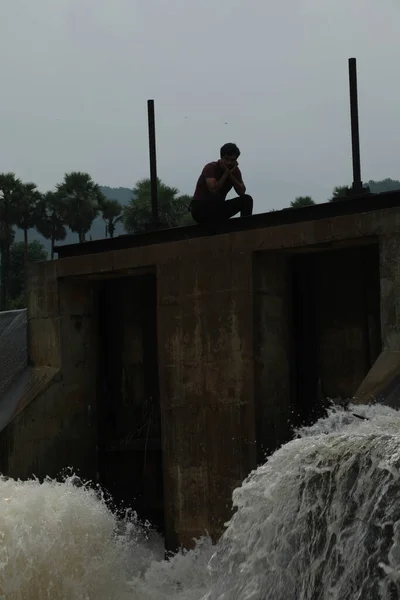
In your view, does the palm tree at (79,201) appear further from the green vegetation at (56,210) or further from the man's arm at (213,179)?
the man's arm at (213,179)

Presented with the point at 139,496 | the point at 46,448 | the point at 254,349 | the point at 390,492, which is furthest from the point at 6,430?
the point at 390,492

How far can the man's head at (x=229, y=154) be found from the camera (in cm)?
1279

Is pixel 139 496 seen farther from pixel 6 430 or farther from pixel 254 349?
pixel 254 349

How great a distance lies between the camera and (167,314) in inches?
505

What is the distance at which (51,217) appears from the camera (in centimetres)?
5134

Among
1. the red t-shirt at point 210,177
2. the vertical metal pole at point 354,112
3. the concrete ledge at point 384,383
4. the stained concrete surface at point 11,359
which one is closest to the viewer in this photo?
the concrete ledge at point 384,383

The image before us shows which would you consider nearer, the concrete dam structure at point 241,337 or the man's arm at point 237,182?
the concrete dam structure at point 241,337

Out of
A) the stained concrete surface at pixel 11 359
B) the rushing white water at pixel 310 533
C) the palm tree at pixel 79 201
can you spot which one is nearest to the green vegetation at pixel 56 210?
the palm tree at pixel 79 201

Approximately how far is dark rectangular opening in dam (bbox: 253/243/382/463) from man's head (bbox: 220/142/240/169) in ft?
4.79

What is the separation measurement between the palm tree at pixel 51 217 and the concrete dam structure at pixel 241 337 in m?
36.6

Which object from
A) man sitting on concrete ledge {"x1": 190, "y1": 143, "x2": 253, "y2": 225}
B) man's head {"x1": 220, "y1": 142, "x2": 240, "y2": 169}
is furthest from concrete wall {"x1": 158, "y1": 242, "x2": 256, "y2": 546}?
man's head {"x1": 220, "y1": 142, "x2": 240, "y2": 169}

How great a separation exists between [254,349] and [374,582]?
5327 millimetres

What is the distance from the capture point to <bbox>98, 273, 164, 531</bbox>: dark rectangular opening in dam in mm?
14695

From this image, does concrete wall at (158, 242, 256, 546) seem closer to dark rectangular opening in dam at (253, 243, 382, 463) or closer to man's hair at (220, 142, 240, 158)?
dark rectangular opening in dam at (253, 243, 382, 463)
